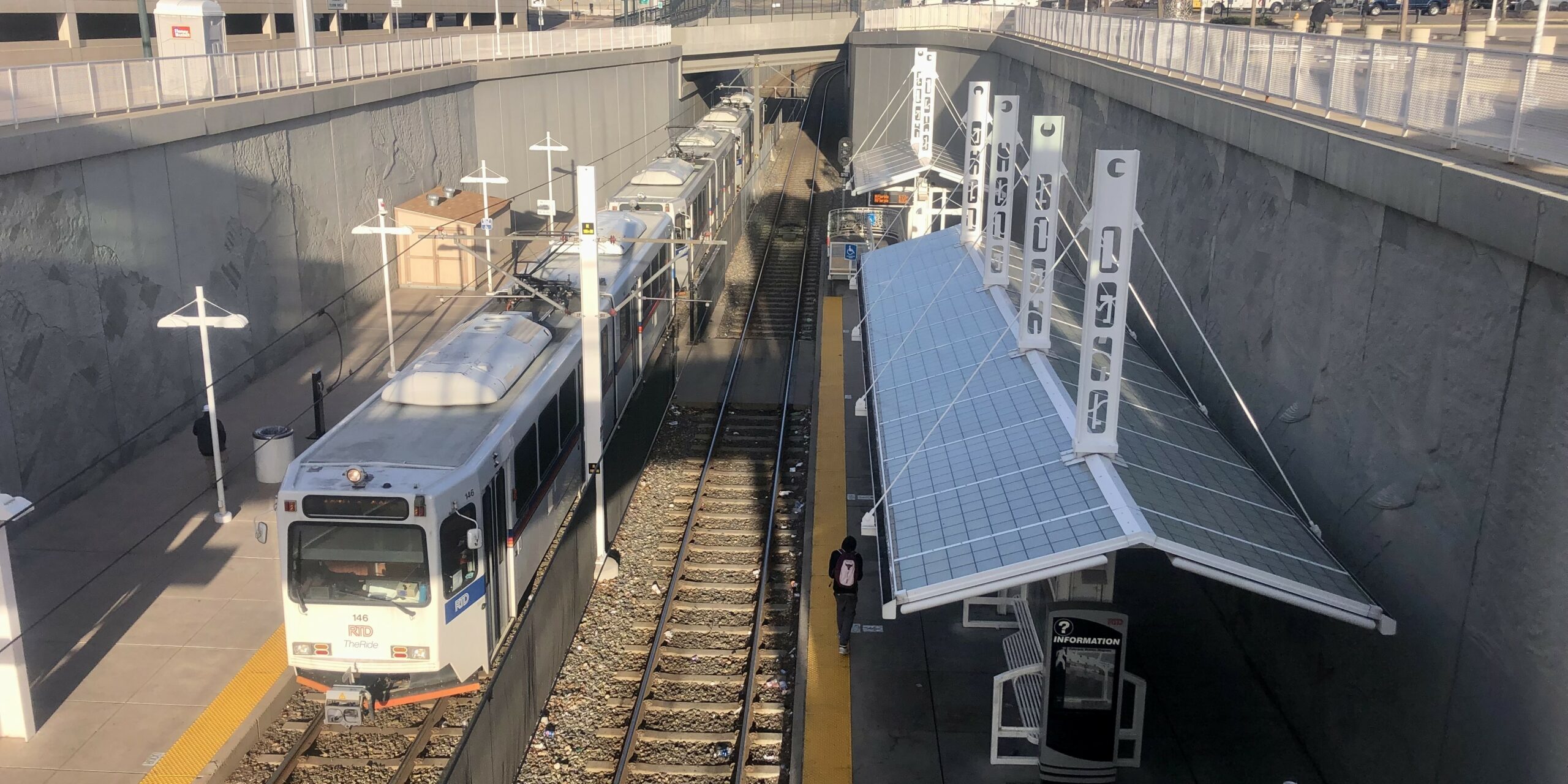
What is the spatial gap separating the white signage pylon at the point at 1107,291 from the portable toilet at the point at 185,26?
62.9ft

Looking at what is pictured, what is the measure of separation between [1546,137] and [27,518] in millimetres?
15909

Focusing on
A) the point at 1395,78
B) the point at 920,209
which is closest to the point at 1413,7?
the point at 920,209

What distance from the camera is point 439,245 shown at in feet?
91.0

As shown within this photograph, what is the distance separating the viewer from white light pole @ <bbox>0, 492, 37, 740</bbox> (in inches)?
387

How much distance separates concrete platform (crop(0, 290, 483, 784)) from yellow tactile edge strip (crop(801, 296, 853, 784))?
5.09 metres

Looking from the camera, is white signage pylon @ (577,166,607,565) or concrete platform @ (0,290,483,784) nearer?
concrete platform @ (0,290,483,784)

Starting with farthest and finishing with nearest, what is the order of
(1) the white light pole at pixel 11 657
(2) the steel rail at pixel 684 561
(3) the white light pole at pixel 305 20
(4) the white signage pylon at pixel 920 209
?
(4) the white signage pylon at pixel 920 209, (3) the white light pole at pixel 305 20, (2) the steel rail at pixel 684 561, (1) the white light pole at pixel 11 657

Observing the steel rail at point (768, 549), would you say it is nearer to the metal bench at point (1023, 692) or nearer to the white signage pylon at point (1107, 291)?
the metal bench at point (1023, 692)

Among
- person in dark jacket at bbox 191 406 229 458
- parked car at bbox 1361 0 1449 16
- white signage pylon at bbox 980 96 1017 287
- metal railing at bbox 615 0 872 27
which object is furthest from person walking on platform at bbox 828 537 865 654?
metal railing at bbox 615 0 872 27

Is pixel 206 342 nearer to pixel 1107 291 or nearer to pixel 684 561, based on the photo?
pixel 684 561

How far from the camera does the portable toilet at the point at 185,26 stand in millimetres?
22703

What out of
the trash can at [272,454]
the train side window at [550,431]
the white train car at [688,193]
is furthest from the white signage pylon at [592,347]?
the white train car at [688,193]

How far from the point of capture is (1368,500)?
9.18 meters

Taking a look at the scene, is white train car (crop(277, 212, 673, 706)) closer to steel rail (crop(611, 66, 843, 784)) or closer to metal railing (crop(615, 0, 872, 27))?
steel rail (crop(611, 66, 843, 784))
